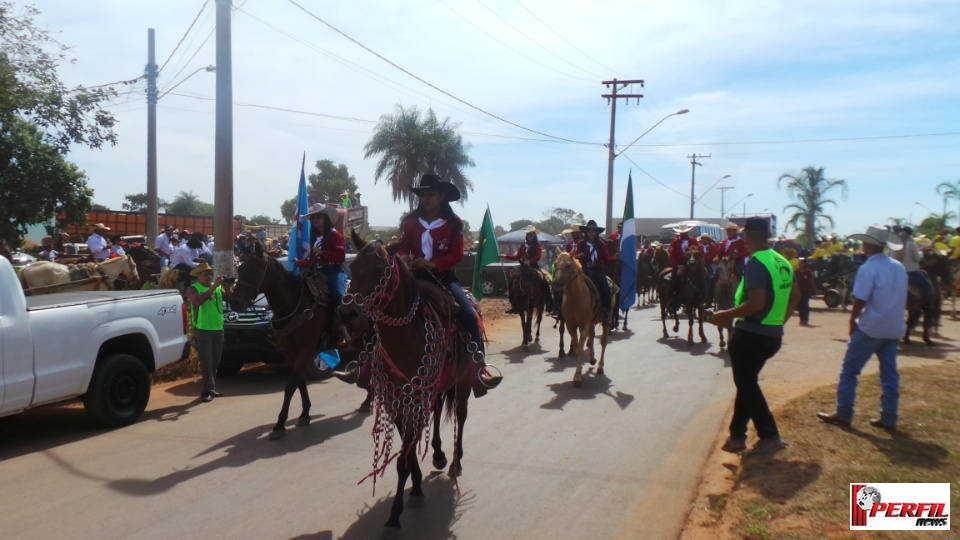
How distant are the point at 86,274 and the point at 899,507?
1251 cm

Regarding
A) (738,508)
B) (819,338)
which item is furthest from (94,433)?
(819,338)

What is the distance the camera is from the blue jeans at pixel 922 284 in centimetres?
1320

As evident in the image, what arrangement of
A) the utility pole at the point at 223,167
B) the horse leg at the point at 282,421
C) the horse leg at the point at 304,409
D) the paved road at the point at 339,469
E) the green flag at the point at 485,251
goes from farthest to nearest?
the green flag at the point at 485,251
the utility pole at the point at 223,167
the horse leg at the point at 304,409
the horse leg at the point at 282,421
the paved road at the point at 339,469

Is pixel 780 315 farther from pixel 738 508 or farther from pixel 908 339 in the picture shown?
pixel 908 339

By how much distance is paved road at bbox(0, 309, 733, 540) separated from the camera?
5.18 metres

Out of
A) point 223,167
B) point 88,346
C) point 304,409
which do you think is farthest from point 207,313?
point 223,167

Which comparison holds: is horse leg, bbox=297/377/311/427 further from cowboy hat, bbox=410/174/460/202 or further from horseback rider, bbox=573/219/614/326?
horseback rider, bbox=573/219/614/326

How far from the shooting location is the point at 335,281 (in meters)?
8.78

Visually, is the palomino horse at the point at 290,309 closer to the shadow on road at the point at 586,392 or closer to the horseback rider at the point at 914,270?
the shadow on road at the point at 586,392

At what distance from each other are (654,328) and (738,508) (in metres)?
12.7

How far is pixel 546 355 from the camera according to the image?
13.4 m

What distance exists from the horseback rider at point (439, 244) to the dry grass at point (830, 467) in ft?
8.25

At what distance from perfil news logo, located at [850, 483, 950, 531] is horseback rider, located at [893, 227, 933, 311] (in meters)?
9.79

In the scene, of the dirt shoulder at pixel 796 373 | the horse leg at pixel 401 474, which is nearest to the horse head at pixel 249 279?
the horse leg at pixel 401 474
